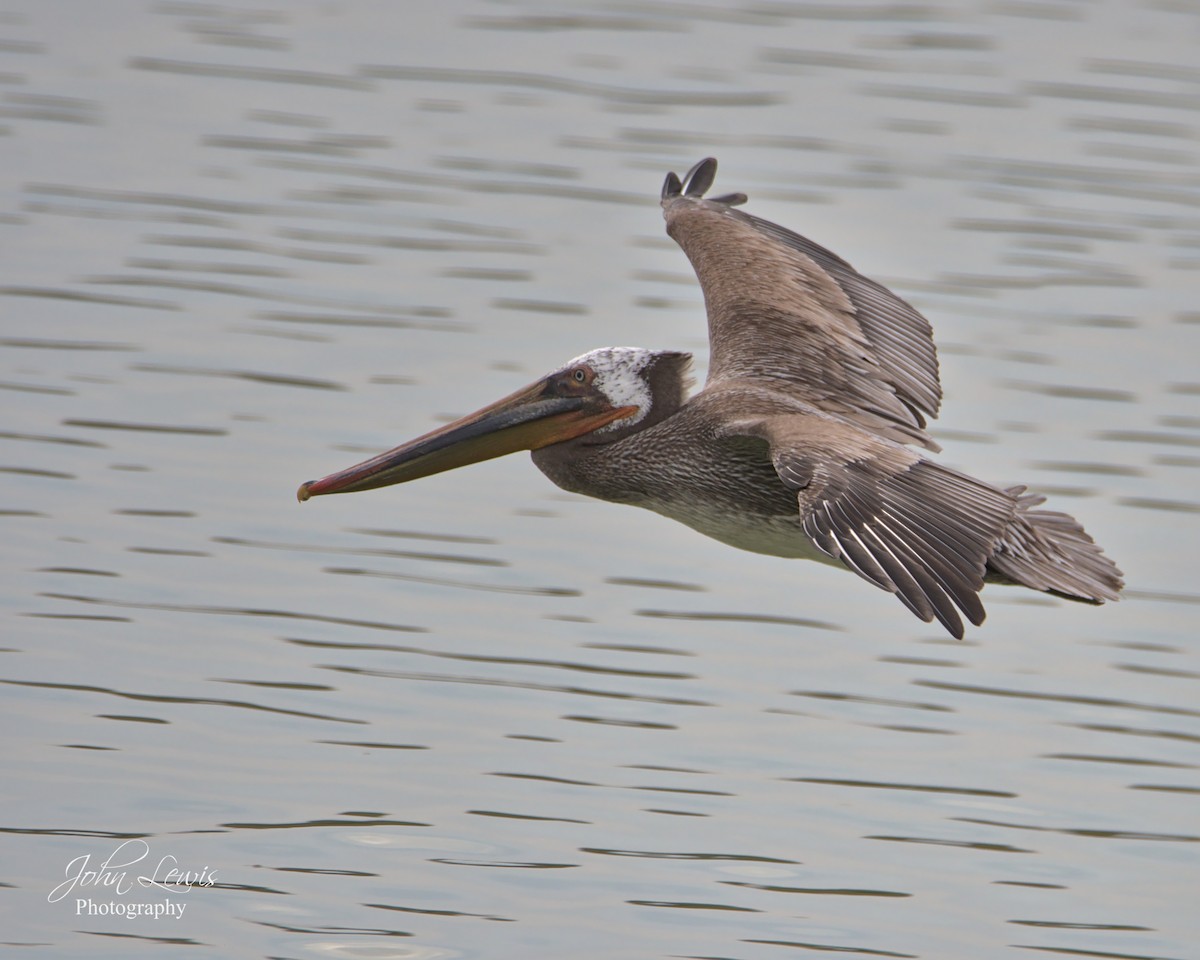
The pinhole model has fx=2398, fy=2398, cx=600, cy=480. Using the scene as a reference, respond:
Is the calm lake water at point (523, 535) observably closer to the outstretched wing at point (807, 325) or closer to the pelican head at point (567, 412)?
the pelican head at point (567, 412)

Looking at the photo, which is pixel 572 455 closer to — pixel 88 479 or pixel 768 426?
pixel 768 426

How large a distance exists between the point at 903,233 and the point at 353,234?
8.19ft

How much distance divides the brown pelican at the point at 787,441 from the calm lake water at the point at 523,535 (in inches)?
23.3

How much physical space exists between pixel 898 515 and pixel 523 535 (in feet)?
8.66

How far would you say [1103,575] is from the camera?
21.2ft

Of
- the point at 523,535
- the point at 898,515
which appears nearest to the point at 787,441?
the point at 898,515

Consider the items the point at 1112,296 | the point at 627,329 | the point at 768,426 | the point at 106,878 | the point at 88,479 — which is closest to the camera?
the point at 106,878

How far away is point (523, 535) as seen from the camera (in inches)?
313

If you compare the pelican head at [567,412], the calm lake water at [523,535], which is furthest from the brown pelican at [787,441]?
the calm lake water at [523,535]

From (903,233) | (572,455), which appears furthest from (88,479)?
(903,233)

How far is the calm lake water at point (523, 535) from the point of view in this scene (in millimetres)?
5793
